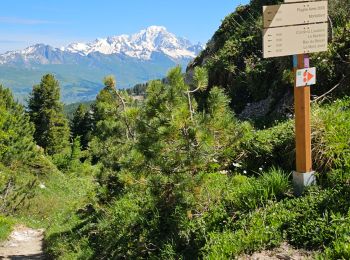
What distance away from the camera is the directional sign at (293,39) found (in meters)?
5.48

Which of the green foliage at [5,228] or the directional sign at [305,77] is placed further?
the green foliage at [5,228]

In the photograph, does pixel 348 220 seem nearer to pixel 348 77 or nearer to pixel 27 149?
pixel 348 77

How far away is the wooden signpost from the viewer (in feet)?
18.0

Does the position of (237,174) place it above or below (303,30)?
below

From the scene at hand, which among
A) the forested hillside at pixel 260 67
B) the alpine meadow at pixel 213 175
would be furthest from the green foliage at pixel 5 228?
the forested hillside at pixel 260 67

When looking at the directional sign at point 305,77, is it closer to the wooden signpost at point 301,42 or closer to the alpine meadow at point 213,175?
the wooden signpost at point 301,42

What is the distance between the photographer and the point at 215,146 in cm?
690

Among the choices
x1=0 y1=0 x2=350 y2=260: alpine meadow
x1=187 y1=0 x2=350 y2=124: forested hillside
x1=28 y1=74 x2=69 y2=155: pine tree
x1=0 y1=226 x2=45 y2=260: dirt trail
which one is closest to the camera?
x1=0 y1=0 x2=350 y2=260: alpine meadow

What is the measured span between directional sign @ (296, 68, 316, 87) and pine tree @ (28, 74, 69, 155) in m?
48.3

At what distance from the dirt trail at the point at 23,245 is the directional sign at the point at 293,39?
10.3m

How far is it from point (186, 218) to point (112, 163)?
332 centimetres

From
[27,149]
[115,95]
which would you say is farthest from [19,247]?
[27,149]

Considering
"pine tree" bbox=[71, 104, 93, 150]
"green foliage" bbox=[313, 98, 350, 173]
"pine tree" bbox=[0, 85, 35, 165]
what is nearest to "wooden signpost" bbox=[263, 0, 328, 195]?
"green foliage" bbox=[313, 98, 350, 173]

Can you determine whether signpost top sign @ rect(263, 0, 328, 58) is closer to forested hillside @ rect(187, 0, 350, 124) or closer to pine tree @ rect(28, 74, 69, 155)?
forested hillside @ rect(187, 0, 350, 124)
